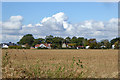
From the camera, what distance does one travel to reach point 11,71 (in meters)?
7.77

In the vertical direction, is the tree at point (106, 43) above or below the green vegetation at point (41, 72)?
above

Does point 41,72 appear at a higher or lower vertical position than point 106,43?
lower

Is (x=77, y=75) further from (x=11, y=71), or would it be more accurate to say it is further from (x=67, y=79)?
(x=11, y=71)

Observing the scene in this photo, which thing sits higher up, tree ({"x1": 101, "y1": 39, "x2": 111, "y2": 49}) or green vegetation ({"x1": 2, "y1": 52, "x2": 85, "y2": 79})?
tree ({"x1": 101, "y1": 39, "x2": 111, "y2": 49})

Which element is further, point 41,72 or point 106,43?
point 106,43

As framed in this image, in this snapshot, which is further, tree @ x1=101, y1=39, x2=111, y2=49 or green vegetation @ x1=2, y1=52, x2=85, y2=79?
tree @ x1=101, y1=39, x2=111, y2=49

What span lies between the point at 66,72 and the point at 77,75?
0.41 m

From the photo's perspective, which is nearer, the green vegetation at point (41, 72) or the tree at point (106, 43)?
the green vegetation at point (41, 72)

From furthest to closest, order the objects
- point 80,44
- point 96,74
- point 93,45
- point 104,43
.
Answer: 1. point 80,44
2. point 104,43
3. point 93,45
4. point 96,74

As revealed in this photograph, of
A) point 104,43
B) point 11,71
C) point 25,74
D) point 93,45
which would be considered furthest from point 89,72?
point 104,43

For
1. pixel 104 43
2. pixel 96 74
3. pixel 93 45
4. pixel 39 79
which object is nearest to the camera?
pixel 39 79

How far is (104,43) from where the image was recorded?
3578 inches

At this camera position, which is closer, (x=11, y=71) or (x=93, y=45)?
(x=11, y=71)

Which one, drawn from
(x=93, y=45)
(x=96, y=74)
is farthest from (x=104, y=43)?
(x=96, y=74)
